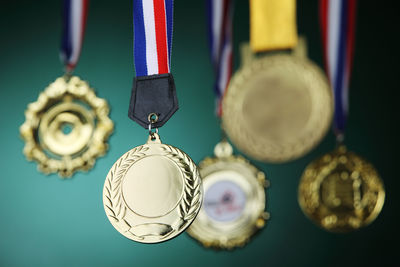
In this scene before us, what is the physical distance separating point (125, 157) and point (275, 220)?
7.89 feet

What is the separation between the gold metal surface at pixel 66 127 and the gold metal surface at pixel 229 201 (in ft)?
2.47

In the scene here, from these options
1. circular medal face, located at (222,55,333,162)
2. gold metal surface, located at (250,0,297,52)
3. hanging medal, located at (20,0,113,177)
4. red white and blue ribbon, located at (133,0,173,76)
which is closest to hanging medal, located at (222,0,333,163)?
circular medal face, located at (222,55,333,162)

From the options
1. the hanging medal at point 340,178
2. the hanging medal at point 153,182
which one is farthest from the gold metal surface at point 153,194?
the hanging medal at point 340,178

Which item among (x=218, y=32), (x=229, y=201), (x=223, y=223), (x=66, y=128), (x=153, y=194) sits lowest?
(x=223, y=223)

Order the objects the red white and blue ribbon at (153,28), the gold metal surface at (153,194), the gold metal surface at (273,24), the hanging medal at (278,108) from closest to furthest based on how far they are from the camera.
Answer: the gold metal surface at (153,194)
the red white and blue ribbon at (153,28)
the gold metal surface at (273,24)
the hanging medal at (278,108)

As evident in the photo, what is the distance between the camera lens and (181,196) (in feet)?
5.12

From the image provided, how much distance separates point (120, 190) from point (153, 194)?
103mm

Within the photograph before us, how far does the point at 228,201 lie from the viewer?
3.72 metres

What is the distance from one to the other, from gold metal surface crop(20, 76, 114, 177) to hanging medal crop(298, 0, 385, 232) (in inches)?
56.3

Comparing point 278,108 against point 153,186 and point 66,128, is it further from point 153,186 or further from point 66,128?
point 153,186

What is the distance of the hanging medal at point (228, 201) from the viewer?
12.0 feet

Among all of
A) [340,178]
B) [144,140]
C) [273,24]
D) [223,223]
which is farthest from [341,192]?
[144,140]

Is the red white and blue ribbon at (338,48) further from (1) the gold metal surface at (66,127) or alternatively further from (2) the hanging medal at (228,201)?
(1) the gold metal surface at (66,127)

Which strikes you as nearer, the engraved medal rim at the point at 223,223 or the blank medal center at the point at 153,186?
the blank medal center at the point at 153,186
